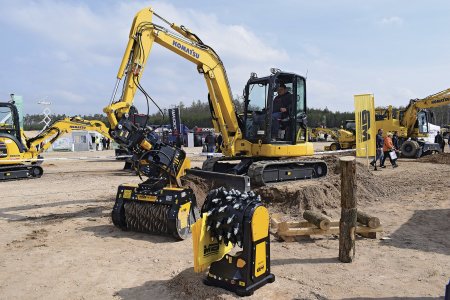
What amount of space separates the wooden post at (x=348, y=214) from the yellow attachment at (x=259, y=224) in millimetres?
1478

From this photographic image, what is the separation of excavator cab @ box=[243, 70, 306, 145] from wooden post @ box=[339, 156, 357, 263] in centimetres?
445

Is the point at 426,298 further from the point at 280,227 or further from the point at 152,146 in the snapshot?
the point at 152,146

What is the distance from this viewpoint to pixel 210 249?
4.34m

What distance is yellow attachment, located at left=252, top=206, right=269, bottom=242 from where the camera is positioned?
4.18 meters

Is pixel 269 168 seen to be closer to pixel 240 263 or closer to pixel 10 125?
pixel 240 263

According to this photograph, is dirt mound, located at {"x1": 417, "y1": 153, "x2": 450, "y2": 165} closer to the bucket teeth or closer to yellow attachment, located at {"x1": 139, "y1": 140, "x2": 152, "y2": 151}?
yellow attachment, located at {"x1": 139, "y1": 140, "x2": 152, "y2": 151}

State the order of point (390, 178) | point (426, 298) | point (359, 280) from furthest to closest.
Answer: point (390, 178), point (359, 280), point (426, 298)

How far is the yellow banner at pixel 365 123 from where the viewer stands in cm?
1323

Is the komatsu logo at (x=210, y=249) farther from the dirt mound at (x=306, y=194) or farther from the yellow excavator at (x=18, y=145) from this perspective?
the yellow excavator at (x=18, y=145)

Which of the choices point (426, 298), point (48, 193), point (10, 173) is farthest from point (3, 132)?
point (426, 298)

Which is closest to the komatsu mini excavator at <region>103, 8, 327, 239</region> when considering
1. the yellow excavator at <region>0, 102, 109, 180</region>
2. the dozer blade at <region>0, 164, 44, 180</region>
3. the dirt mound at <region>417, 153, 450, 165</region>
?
the yellow excavator at <region>0, 102, 109, 180</region>

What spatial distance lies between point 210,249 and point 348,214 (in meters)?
2.12

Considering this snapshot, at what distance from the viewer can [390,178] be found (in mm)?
12602

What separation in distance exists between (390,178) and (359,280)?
882 cm
